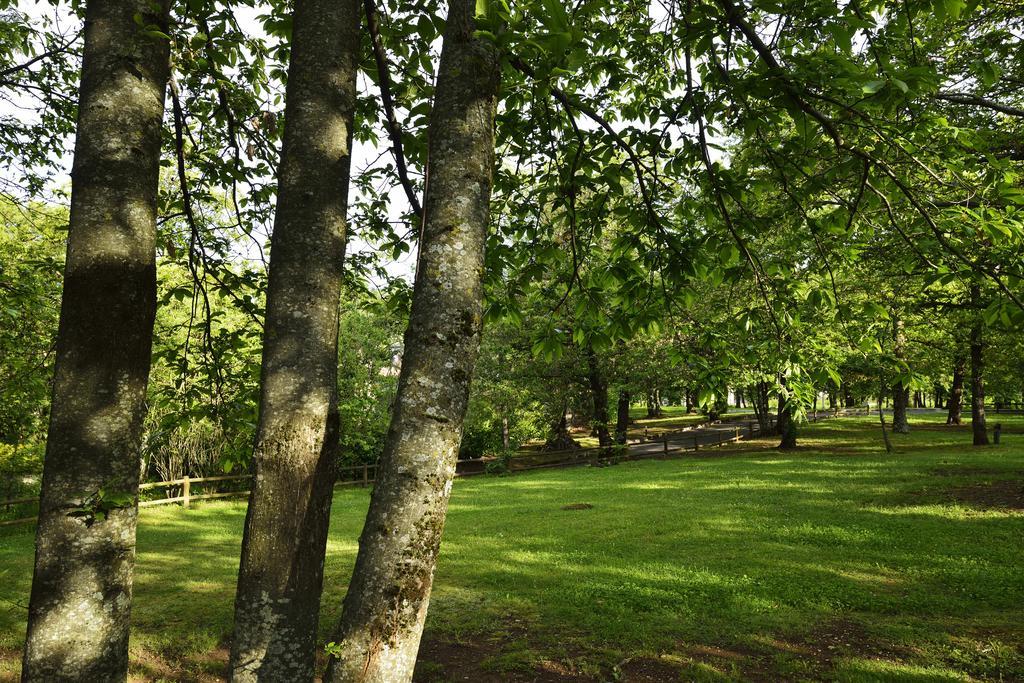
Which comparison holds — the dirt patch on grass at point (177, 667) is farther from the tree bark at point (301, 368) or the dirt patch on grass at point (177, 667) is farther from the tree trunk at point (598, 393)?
the tree trunk at point (598, 393)

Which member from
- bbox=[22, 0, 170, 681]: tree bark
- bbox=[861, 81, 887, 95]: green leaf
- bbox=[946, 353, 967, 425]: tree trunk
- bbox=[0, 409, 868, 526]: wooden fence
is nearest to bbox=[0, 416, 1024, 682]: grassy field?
bbox=[0, 409, 868, 526]: wooden fence

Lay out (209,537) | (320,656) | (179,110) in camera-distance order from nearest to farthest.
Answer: (179,110), (320,656), (209,537)

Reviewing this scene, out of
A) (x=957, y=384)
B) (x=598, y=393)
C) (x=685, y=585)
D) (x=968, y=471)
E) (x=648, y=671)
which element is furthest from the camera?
(x=957, y=384)

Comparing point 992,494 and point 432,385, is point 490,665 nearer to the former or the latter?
point 432,385

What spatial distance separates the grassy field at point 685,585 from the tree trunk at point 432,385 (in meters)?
A: 4.44

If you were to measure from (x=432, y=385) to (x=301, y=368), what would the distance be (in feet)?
1.96

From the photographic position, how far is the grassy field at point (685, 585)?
6.14m

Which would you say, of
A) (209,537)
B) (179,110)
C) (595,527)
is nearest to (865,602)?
(595,527)

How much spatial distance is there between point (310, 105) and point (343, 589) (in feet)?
25.6

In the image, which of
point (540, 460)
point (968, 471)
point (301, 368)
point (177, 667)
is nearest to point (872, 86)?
point (301, 368)

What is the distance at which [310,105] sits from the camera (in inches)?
102

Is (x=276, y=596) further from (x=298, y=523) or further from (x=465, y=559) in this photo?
(x=465, y=559)

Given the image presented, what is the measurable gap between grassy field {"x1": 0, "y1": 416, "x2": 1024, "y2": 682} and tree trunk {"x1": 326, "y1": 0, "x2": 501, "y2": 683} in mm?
4443

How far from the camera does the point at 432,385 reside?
2.23 m
